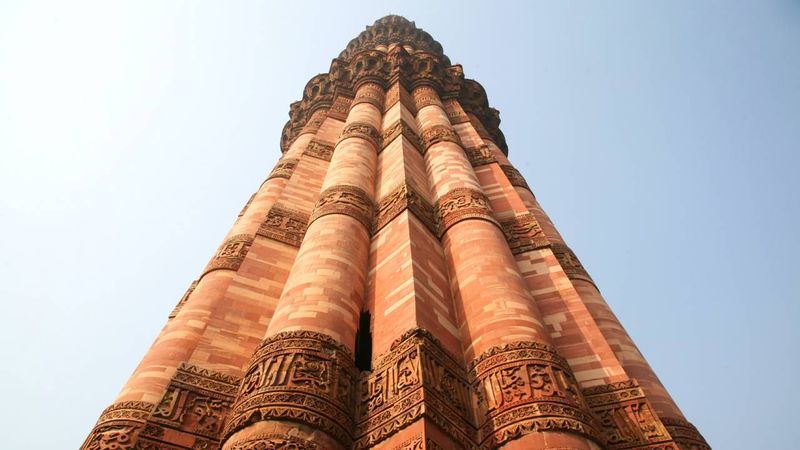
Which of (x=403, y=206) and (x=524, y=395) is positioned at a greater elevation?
(x=403, y=206)

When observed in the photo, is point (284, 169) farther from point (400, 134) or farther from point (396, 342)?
point (396, 342)

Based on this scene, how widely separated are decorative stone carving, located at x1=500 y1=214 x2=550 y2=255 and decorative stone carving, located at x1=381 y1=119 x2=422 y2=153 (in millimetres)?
2984

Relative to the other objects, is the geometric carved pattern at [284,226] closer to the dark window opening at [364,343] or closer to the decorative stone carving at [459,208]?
the decorative stone carving at [459,208]

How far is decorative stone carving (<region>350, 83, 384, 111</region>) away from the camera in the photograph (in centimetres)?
1271

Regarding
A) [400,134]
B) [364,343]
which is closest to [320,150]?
[400,134]

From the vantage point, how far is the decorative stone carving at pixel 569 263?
26.2 ft

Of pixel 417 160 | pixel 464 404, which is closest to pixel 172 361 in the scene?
pixel 464 404

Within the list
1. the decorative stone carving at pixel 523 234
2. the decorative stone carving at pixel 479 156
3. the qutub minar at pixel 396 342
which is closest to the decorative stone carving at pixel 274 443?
the qutub minar at pixel 396 342

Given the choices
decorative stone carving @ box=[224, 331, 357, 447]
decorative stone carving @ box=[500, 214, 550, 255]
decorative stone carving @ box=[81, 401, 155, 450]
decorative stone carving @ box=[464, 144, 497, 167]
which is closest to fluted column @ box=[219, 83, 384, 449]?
decorative stone carving @ box=[224, 331, 357, 447]

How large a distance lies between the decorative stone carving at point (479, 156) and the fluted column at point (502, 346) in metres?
3.04

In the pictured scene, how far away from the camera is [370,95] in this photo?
13141mm

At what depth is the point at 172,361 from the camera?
6.14m

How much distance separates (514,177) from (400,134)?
2888 mm

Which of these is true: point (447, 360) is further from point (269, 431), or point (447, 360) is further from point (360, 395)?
point (269, 431)
